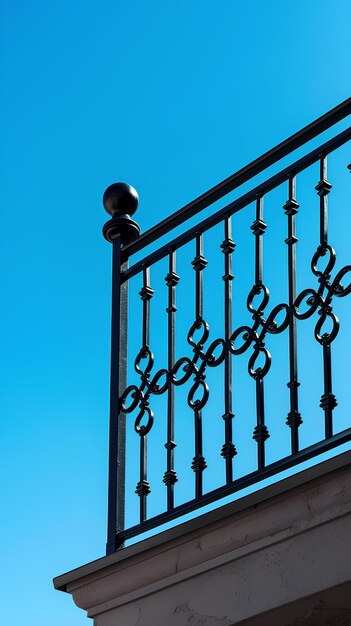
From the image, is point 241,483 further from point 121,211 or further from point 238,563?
point 121,211

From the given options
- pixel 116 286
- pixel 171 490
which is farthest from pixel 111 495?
pixel 116 286

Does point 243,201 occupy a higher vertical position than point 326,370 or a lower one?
higher

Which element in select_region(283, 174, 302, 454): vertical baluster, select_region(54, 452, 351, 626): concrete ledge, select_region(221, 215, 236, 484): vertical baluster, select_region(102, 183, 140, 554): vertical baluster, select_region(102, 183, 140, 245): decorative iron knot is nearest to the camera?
select_region(54, 452, 351, 626): concrete ledge

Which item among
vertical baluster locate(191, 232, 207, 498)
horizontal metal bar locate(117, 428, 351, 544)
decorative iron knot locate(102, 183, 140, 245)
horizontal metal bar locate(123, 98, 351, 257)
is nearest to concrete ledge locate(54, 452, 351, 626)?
horizontal metal bar locate(117, 428, 351, 544)

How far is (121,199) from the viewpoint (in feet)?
16.9

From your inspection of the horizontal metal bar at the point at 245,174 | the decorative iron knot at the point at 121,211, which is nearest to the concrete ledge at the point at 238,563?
the horizontal metal bar at the point at 245,174

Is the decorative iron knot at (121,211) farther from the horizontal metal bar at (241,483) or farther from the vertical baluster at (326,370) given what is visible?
the horizontal metal bar at (241,483)

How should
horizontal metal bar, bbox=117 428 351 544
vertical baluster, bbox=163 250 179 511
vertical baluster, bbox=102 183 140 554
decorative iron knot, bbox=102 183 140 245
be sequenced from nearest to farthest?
horizontal metal bar, bbox=117 428 351 544, vertical baluster, bbox=163 250 179 511, vertical baluster, bbox=102 183 140 554, decorative iron knot, bbox=102 183 140 245

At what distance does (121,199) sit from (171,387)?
3.40ft

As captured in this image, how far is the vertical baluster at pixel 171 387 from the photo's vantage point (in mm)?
4344

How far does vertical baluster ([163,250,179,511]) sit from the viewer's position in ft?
14.3

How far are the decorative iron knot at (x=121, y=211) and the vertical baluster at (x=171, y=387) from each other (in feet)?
1.37

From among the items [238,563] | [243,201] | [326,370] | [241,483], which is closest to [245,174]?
[243,201]

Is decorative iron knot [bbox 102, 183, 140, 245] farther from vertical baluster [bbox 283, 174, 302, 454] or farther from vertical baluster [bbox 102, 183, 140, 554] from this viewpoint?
vertical baluster [bbox 283, 174, 302, 454]
